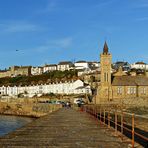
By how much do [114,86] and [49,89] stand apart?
2331 inches

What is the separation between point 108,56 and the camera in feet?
272

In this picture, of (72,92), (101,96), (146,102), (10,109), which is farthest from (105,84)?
(72,92)

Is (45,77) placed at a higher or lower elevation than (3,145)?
higher

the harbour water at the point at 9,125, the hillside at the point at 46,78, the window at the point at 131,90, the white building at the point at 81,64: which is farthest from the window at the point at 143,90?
the white building at the point at 81,64

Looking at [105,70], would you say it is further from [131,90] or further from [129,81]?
[131,90]

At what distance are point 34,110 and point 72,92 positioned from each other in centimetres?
4461

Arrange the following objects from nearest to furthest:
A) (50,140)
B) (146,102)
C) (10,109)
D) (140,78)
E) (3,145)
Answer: (3,145) → (50,140) → (146,102) → (140,78) → (10,109)

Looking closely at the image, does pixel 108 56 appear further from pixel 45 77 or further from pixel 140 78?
pixel 45 77

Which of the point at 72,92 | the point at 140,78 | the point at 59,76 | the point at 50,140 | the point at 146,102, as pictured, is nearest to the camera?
the point at 50,140

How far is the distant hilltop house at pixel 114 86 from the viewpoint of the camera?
81750 millimetres

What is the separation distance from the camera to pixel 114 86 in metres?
83.1

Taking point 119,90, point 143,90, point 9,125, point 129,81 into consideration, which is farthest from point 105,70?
point 9,125

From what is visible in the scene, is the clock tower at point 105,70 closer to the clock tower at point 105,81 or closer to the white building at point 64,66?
the clock tower at point 105,81

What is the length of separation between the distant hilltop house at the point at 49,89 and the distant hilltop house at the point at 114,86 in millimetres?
27162
